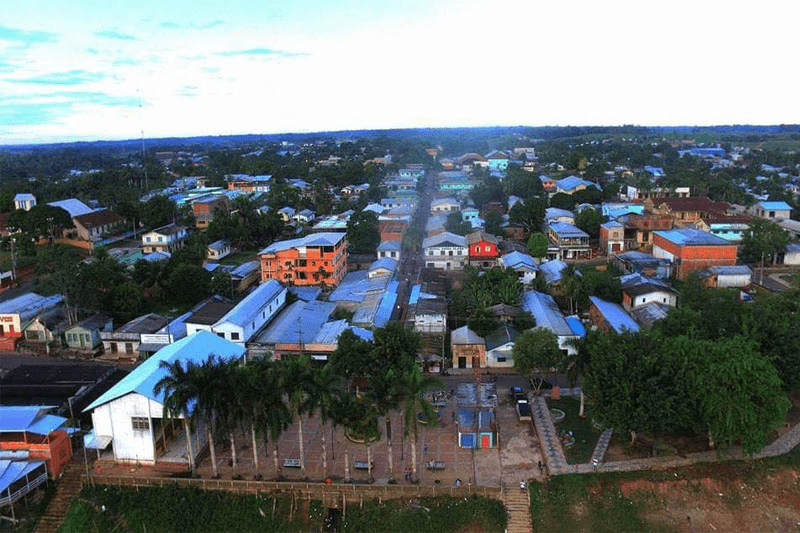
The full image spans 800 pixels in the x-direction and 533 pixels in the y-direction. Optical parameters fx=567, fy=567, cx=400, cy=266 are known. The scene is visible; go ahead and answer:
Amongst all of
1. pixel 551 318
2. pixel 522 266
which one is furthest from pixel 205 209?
pixel 551 318

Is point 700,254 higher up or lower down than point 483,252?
higher up

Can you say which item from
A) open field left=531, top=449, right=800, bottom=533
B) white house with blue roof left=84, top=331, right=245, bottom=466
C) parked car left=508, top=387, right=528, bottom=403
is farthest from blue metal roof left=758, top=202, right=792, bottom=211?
white house with blue roof left=84, top=331, right=245, bottom=466

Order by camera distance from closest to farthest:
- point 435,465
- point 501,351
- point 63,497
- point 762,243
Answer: point 63,497, point 435,465, point 501,351, point 762,243

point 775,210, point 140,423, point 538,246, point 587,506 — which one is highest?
A: point 775,210

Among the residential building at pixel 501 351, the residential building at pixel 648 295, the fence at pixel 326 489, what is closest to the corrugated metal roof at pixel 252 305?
the fence at pixel 326 489

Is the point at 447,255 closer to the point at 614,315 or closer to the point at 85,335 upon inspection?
the point at 614,315

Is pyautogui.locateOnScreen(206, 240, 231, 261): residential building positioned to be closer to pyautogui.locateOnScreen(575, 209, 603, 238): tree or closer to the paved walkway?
pyautogui.locateOnScreen(575, 209, 603, 238): tree
